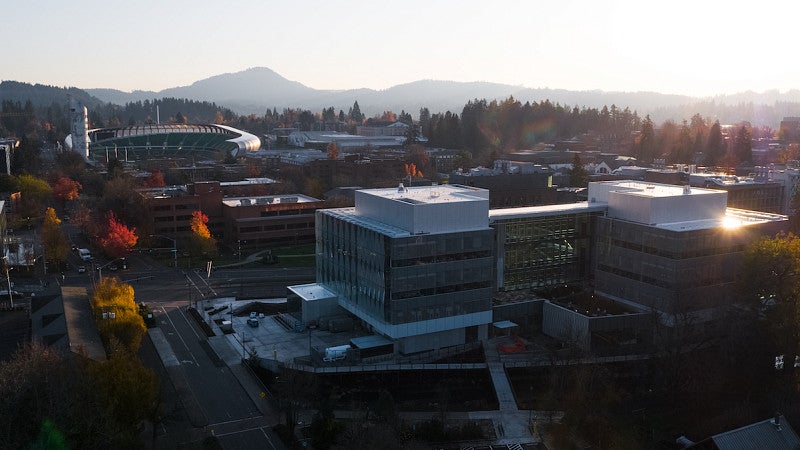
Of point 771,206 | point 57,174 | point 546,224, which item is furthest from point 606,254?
point 57,174

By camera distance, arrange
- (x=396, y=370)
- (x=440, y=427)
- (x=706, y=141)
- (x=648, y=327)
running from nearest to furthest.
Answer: (x=440, y=427) < (x=396, y=370) < (x=648, y=327) < (x=706, y=141)

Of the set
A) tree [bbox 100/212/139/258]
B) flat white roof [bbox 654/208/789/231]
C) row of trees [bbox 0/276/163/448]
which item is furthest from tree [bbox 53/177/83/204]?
flat white roof [bbox 654/208/789/231]

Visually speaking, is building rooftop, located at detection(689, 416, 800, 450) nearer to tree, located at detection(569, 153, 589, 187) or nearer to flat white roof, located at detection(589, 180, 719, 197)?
flat white roof, located at detection(589, 180, 719, 197)

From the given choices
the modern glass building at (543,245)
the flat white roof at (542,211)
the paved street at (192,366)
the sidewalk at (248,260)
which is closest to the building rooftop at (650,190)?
the flat white roof at (542,211)

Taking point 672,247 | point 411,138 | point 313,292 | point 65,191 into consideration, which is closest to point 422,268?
point 313,292

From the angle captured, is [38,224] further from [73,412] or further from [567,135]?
[567,135]

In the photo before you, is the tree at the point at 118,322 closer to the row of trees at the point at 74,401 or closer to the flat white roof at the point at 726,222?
the row of trees at the point at 74,401

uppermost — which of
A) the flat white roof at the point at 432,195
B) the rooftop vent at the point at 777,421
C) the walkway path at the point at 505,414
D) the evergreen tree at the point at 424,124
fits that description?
the evergreen tree at the point at 424,124
